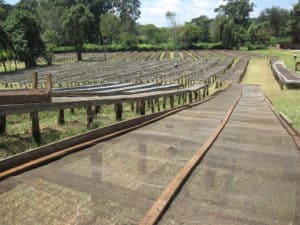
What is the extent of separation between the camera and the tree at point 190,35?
12256cm

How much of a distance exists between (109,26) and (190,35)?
93.0 feet

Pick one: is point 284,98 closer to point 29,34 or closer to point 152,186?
point 152,186

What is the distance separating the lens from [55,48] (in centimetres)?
10344

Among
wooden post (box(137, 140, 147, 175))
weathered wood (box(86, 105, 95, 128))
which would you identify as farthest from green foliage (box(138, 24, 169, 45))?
wooden post (box(137, 140, 147, 175))

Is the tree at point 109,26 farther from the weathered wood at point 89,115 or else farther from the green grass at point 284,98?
the weathered wood at point 89,115

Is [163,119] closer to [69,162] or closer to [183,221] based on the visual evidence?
[69,162]

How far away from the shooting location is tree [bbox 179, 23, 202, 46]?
123 metres

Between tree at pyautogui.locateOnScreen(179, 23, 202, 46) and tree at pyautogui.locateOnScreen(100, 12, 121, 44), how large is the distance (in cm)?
2299

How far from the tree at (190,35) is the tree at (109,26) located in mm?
22986

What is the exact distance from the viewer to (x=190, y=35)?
402 ft

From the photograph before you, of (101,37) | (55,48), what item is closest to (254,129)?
(55,48)

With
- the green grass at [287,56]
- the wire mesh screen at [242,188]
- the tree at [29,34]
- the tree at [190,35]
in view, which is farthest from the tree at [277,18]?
the wire mesh screen at [242,188]

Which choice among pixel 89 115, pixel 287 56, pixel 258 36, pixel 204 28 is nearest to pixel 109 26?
pixel 204 28

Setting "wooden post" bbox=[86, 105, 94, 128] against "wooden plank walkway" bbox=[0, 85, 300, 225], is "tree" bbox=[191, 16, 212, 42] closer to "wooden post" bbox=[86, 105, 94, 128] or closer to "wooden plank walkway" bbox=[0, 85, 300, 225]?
"wooden post" bbox=[86, 105, 94, 128]
